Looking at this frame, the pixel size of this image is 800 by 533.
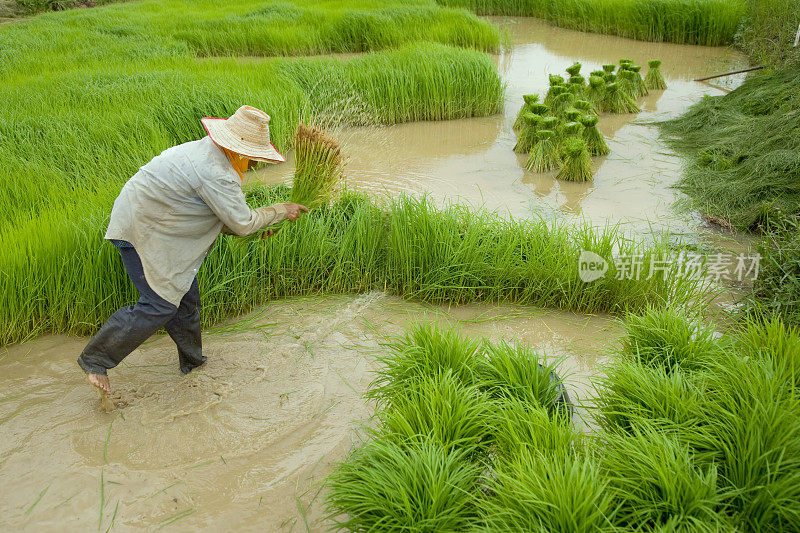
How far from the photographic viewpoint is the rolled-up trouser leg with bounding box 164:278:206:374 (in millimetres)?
2816

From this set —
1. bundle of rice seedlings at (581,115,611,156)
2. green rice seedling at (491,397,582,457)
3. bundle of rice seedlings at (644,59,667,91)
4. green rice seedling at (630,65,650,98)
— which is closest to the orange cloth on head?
green rice seedling at (491,397,582,457)

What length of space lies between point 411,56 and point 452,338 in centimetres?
516

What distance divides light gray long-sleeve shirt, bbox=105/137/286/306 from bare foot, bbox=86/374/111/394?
43cm

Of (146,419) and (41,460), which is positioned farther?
(146,419)

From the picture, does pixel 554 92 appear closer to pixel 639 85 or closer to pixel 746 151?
pixel 639 85

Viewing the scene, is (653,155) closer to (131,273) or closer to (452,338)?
(452,338)

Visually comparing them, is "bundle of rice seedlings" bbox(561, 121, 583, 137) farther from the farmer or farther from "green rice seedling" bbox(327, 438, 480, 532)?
"green rice seedling" bbox(327, 438, 480, 532)

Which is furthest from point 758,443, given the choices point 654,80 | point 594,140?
point 654,80

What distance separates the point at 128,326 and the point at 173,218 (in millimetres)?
484

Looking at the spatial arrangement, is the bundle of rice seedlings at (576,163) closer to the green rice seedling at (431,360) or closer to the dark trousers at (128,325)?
the green rice seedling at (431,360)

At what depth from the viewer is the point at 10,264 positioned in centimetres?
314

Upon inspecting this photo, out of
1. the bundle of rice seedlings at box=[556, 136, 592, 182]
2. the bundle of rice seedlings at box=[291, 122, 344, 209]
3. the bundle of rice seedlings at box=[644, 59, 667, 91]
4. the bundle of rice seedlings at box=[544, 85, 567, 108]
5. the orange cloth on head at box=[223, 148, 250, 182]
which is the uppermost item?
the orange cloth on head at box=[223, 148, 250, 182]

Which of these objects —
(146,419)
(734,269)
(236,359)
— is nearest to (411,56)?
(734,269)

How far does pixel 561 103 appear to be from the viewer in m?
6.48
